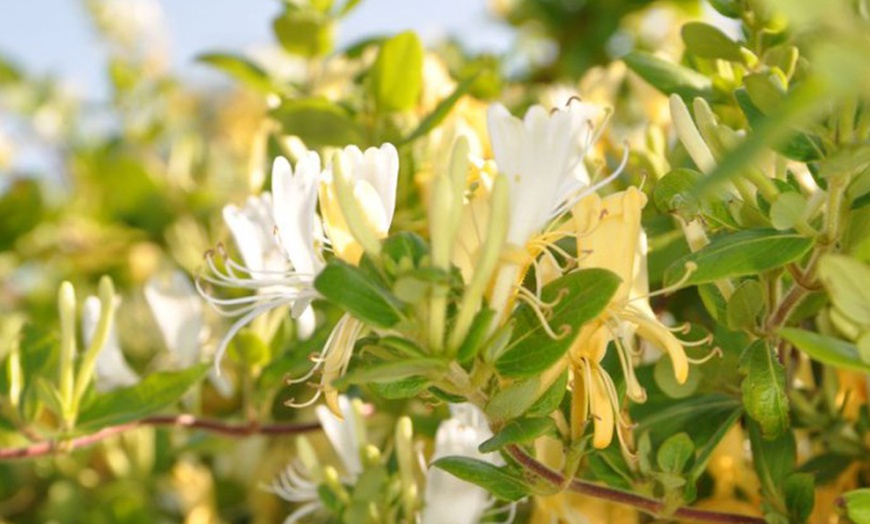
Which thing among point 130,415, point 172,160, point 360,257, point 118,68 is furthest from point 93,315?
point 118,68

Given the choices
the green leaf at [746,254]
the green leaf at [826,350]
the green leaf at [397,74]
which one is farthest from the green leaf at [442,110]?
the green leaf at [826,350]

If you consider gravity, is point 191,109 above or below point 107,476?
below

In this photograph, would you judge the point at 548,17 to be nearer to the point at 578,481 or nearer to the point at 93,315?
→ the point at 93,315

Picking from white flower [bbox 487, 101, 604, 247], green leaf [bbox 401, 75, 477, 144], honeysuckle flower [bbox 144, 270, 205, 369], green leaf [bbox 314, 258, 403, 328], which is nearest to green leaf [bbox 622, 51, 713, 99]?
green leaf [bbox 401, 75, 477, 144]

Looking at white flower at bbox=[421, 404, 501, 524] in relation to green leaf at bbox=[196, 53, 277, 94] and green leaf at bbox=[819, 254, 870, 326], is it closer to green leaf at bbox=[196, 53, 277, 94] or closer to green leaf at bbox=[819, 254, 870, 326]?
green leaf at bbox=[819, 254, 870, 326]

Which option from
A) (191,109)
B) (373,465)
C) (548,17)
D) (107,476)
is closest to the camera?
(373,465)

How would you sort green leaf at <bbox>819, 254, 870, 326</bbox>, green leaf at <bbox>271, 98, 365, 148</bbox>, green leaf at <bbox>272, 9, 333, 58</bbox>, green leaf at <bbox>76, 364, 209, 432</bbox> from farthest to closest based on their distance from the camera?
1. green leaf at <bbox>272, 9, 333, 58</bbox>
2. green leaf at <bbox>271, 98, 365, 148</bbox>
3. green leaf at <bbox>76, 364, 209, 432</bbox>
4. green leaf at <bbox>819, 254, 870, 326</bbox>

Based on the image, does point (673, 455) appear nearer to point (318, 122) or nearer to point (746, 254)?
point (746, 254)
